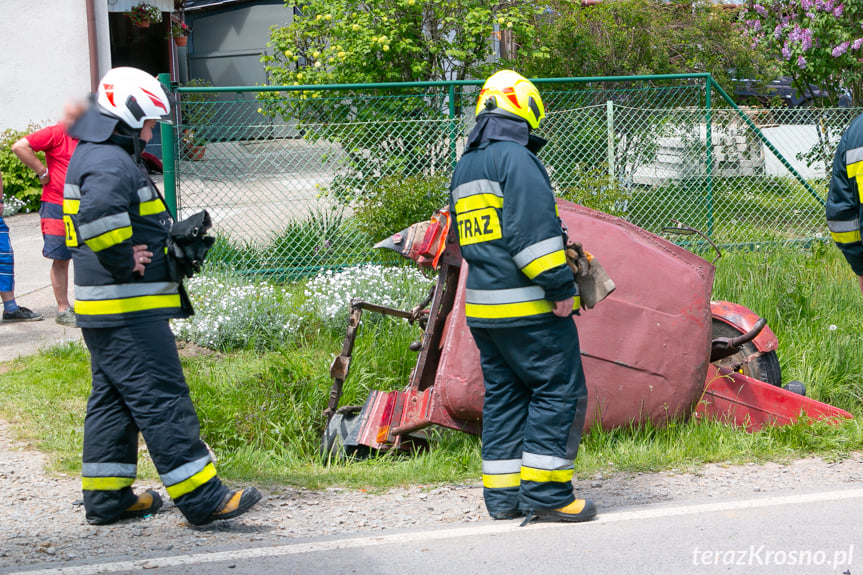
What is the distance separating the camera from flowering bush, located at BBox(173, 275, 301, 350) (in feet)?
20.5

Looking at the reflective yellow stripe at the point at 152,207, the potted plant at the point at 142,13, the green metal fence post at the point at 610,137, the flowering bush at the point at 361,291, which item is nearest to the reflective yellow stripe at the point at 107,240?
the reflective yellow stripe at the point at 152,207

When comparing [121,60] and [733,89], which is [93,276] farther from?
[121,60]

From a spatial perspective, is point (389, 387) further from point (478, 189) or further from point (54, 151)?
point (54, 151)

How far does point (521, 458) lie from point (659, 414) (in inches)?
43.7

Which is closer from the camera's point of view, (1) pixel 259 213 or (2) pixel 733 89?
(1) pixel 259 213

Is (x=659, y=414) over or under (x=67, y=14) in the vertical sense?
under

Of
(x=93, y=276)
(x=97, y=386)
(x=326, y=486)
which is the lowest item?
(x=326, y=486)

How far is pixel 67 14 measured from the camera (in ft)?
43.8

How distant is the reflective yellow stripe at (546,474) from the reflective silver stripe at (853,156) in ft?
6.67

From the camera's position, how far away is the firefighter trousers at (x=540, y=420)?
352cm

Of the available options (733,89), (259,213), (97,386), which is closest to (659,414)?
(97,386)

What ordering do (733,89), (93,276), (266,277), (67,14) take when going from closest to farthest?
(93,276) < (266,277) < (733,89) < (67,14)

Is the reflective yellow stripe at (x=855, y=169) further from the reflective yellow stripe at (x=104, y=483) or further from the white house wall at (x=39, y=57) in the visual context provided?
the white house wall at (x=39, y=57)

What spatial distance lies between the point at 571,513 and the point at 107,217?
217 centimetres
